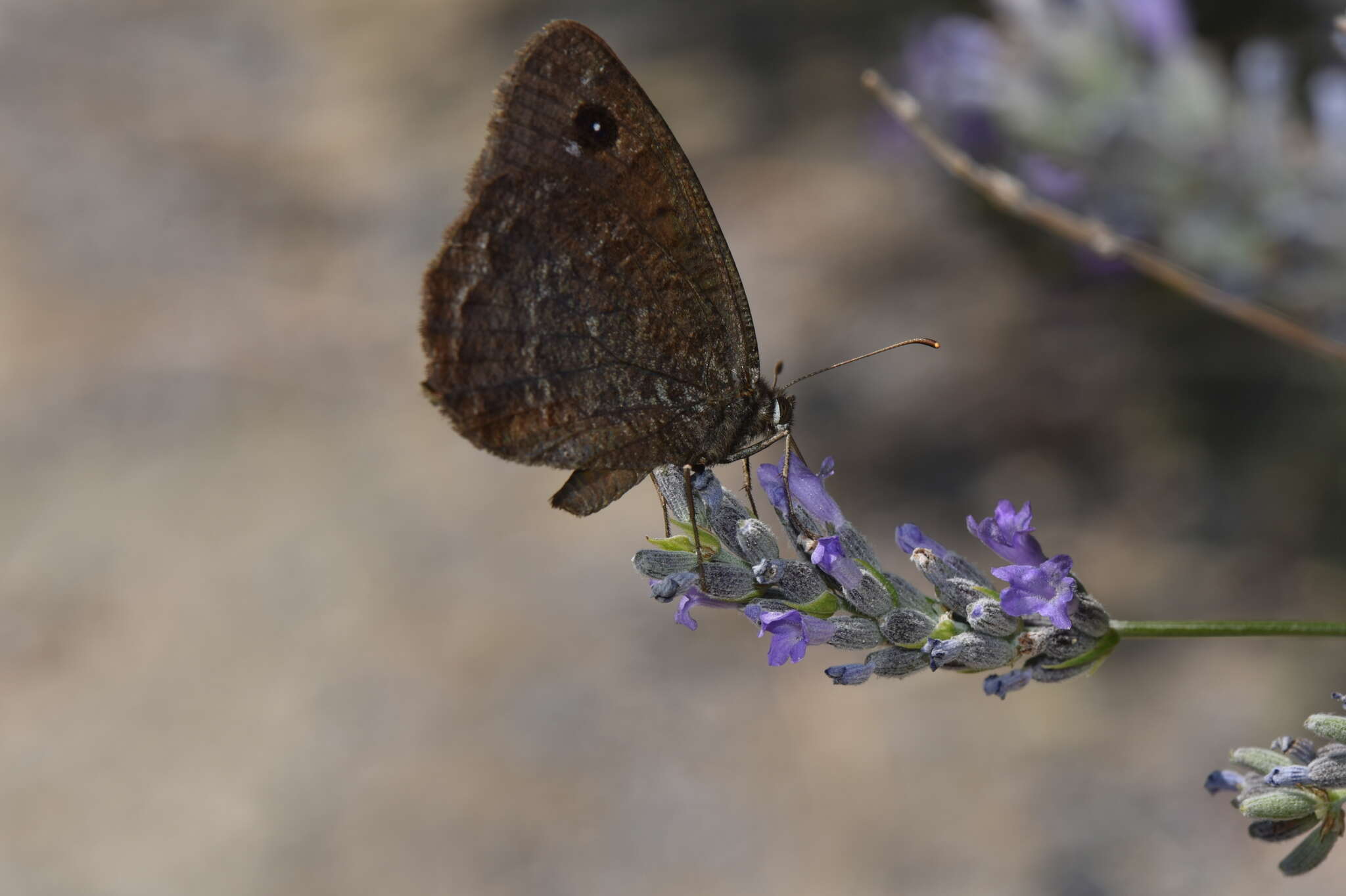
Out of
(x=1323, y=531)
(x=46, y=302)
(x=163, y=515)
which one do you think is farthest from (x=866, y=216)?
(x=46, y=302)

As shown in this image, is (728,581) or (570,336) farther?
(570,336)

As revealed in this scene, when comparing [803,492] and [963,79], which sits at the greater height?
[963,79]

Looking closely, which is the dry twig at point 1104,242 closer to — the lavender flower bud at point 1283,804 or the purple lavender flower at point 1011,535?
the purple lavender flower at point 1011,535

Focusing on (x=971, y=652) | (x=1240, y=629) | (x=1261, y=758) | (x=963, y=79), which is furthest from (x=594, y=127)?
(x=963, y=79)

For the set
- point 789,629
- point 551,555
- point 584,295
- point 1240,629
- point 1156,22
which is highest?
point 1156,22

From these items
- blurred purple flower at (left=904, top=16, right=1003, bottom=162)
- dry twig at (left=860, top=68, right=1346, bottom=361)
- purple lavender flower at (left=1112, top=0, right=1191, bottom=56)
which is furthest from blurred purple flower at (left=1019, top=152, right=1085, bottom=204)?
dry twig at (left=860, top=68, right=1346, bottom=361)

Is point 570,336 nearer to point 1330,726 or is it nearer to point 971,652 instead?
point 971,652
